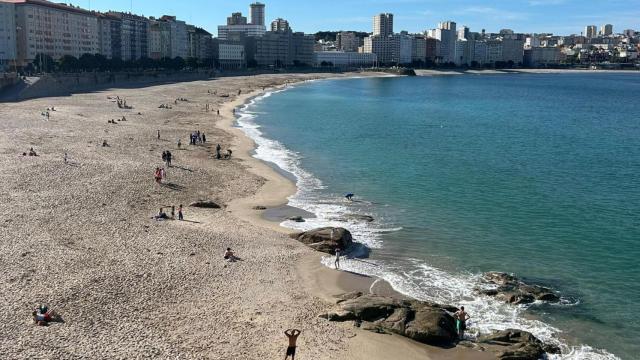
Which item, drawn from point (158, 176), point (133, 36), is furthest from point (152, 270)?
point (133, 36)

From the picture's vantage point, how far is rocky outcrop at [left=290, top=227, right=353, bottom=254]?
23594 millimetres

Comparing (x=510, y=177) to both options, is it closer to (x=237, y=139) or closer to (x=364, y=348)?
(x=237, y=139)

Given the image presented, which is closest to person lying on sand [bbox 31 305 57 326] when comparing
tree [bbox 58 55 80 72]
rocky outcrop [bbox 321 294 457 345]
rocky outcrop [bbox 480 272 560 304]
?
rocky outcrop [bbox 321 294 457 345]

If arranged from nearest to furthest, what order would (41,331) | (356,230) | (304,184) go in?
(41,331), (356,230), (304,184)

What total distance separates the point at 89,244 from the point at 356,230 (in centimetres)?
1100

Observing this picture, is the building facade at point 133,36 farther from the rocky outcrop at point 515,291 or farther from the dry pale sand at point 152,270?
the rocky outcrop at point 515,291

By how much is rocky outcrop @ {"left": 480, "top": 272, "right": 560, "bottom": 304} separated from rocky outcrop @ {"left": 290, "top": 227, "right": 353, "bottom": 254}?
557cm

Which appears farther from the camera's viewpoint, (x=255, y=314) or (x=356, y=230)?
(x=356, y=230)

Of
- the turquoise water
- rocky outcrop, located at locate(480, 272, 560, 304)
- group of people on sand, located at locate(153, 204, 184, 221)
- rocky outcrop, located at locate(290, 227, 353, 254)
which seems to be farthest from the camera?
group of people on sand, located at locate(153, 204, 184, 221)

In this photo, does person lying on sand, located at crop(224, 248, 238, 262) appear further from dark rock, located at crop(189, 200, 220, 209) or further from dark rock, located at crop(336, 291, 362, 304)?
dark rock, located at crop(189, 200, 220, 209)

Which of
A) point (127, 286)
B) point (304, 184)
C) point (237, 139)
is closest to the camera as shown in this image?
point (127, 286)

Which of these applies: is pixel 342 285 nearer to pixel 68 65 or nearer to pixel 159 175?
pixel 159 175

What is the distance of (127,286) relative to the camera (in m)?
18.6

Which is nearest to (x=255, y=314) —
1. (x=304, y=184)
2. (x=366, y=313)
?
(x=366, y=313)
